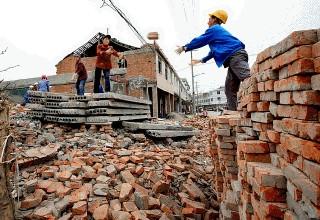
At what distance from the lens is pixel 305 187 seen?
53.8 inches

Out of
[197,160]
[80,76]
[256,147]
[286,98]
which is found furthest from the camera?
[80,76]

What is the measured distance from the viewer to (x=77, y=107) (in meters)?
7.68

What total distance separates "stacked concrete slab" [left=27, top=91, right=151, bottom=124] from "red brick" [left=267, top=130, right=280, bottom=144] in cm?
588

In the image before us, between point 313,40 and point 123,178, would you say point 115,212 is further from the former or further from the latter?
point 313,40

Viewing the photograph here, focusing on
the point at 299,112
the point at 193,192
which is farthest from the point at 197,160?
the point at 299,112

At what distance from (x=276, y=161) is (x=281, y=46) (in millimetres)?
790

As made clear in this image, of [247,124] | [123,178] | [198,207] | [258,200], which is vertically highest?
[247,124]

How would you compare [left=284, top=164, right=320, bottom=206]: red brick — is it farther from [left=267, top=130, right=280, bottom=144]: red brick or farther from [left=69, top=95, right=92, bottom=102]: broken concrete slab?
[left=69, top=95, right=92, bottom=102]: broken concrete slab

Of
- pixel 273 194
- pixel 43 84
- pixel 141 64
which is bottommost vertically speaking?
pixel 273 194

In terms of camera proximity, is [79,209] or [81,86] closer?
[79,209]

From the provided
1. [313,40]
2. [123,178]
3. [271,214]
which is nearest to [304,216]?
[271,214]

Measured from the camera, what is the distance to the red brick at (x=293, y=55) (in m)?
1.42

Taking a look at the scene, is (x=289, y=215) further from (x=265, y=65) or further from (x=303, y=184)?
(x=265, y=65)

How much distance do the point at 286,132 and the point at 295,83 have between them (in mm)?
348
